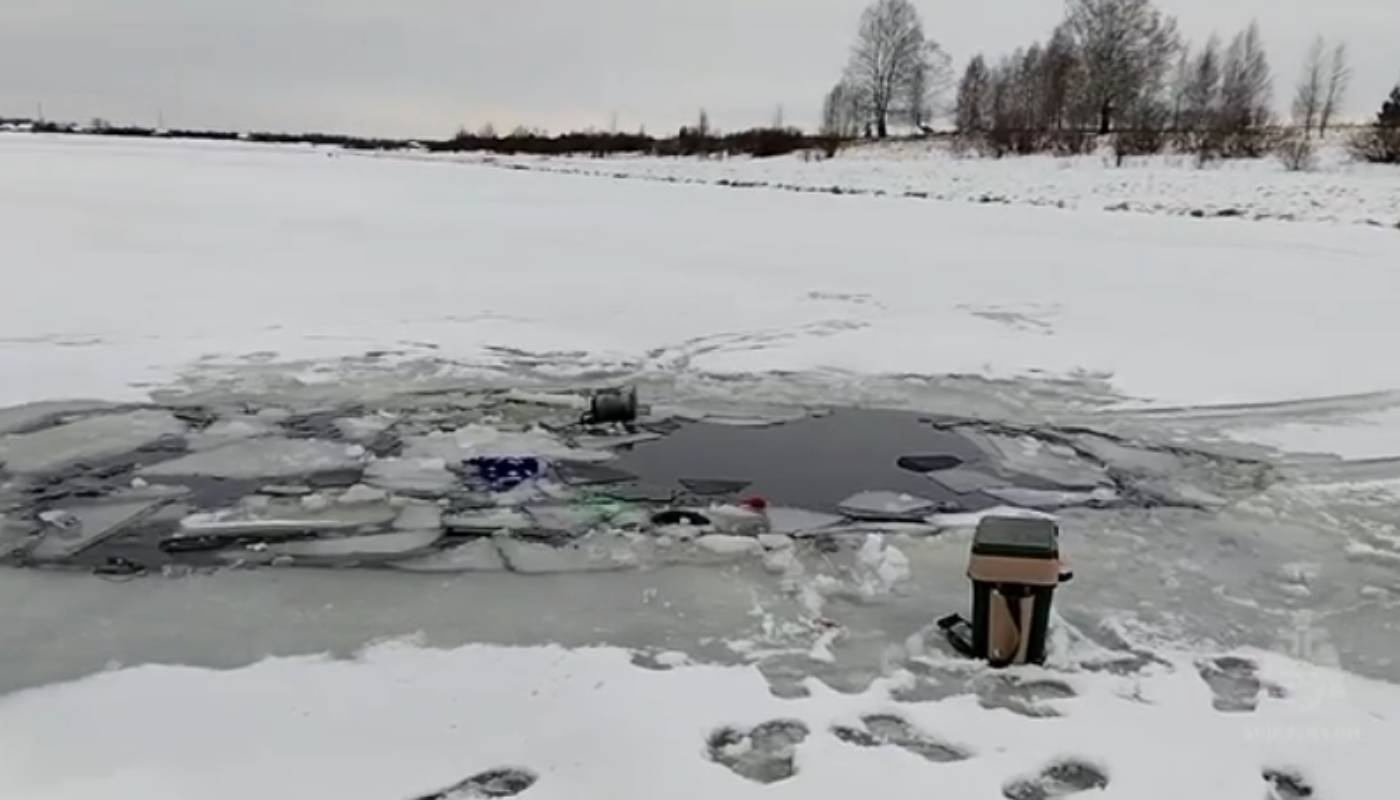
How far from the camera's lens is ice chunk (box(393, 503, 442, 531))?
3.77m

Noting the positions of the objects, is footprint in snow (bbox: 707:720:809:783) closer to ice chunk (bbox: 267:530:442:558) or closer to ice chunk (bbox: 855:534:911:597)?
ice chunk (bbox: 855:534:911:597)

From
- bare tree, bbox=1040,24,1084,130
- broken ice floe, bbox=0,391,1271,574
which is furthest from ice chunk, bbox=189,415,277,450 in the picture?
bare tree, bbox=1040,24,1084,130

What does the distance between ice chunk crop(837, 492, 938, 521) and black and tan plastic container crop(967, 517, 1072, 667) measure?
111 cm

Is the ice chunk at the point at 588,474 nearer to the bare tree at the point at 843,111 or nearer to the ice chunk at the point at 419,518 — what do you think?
the ice chunk at the point at 419,518

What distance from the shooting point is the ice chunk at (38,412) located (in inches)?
197

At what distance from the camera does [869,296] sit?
927cm

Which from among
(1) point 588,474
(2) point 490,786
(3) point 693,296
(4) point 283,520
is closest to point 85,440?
(4) point 283,520

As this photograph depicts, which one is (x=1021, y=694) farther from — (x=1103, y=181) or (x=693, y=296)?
(x=1103, y=181)

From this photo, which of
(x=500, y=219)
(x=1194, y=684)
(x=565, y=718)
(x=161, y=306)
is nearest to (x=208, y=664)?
(x=565, y=718)

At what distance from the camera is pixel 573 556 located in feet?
11.6

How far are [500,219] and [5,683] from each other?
46.0 feet

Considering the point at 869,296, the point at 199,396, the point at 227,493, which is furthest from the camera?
the point at 869,296

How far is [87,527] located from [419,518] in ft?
3.56

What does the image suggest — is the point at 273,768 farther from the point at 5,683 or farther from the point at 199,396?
the point at 199,396
